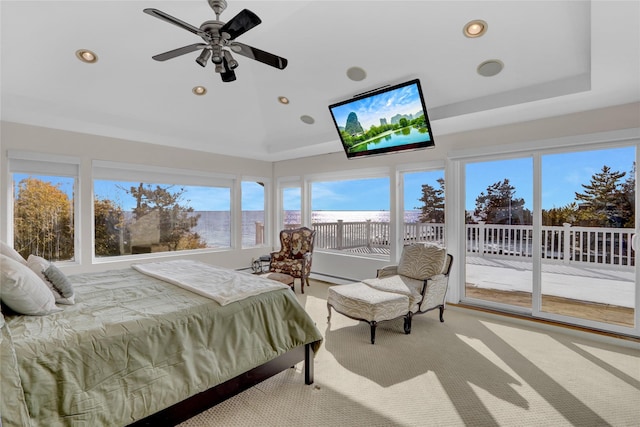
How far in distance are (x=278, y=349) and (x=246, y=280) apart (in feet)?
2.09

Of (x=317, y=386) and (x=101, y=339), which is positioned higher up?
(x=101, y=339)

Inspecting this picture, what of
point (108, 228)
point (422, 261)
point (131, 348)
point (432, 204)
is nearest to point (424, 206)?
point (432, 204)

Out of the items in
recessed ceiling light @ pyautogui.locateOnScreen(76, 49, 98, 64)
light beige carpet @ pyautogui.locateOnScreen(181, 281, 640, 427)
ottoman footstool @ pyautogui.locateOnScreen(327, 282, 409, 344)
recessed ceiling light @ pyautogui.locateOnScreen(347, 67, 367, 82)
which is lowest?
light beige carpet @ pyautogui.locateOnScreen(181, 281, 640, 427)

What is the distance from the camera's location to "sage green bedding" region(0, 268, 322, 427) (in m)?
1.29

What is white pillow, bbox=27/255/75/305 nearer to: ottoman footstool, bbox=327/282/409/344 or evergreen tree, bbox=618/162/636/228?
ottoman footstool, bbox=327/282/409/344

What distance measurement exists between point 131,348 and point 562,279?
4.23 metres

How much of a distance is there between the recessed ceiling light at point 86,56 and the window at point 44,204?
4.74 feet

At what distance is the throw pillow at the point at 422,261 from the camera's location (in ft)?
11.8

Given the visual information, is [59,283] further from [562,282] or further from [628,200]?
[628,200]

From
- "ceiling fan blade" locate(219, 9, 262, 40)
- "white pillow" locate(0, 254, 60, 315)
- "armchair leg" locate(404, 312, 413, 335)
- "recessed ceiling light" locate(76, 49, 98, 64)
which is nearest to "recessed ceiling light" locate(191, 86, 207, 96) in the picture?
"recessed ceiling light" locate(76, 49, 98, 64)

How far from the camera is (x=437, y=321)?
365 cm

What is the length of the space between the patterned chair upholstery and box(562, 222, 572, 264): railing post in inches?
132

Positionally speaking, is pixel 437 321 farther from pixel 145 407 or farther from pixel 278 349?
pixel 145 407

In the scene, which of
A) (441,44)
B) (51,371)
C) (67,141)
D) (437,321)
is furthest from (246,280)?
(67,141)
